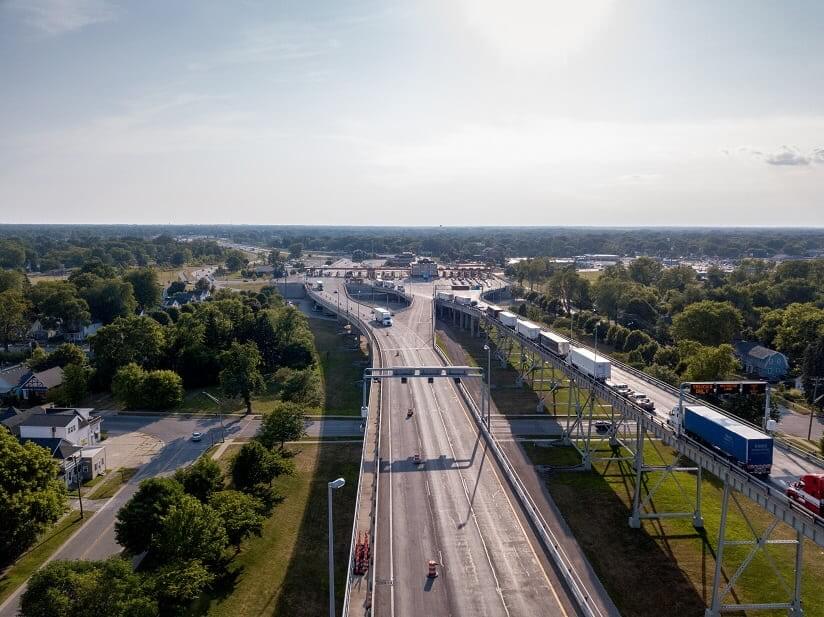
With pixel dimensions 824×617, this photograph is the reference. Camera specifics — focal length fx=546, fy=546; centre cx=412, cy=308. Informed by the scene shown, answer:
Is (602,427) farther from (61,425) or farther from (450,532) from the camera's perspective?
(61,425)

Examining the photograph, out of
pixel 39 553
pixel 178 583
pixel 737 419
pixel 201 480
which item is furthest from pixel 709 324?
pixel 39 553

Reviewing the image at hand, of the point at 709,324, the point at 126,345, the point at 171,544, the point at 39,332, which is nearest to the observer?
the point at 171,544

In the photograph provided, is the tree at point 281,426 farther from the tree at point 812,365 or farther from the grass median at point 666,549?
the tree at point 812,365

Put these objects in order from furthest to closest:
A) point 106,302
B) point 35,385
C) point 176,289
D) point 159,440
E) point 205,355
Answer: point 176,289, point 106,302, point 205,355, point 35,385, point 159,440

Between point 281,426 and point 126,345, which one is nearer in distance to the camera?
point 281,426

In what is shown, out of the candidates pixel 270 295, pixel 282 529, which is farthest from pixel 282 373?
pixel 270 295

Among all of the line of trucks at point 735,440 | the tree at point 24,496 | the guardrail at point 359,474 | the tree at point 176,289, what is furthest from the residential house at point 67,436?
the tree at point 176,289

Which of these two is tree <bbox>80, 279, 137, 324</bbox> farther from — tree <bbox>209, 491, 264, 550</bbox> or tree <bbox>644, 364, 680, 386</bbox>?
tree <bbox>644, 364, 680, 386</bbox>
